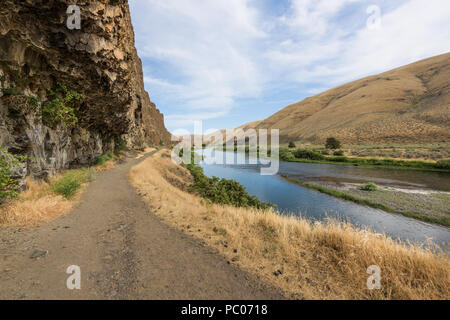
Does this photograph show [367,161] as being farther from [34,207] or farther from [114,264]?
[34,207]

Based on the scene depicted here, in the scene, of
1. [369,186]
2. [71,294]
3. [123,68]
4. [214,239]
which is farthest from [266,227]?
[369,186]

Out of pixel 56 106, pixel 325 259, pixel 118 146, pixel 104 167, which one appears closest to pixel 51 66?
pixel 56 106

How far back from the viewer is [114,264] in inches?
137

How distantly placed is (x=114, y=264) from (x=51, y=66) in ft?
29.8

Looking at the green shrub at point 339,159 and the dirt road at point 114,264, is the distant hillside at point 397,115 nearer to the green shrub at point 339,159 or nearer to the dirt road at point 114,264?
the green shrub at point 339,159

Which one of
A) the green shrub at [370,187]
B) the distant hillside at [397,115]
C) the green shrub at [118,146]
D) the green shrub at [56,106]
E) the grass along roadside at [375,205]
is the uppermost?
the distant hillside at [397,115]

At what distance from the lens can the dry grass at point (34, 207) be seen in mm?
4465

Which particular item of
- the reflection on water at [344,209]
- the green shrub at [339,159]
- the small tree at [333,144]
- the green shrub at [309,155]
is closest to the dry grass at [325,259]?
the reflection on water at [344,209]

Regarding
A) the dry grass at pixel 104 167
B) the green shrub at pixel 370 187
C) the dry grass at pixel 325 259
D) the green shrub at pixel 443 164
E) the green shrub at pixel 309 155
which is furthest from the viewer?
the green shrub at pixel 309 155

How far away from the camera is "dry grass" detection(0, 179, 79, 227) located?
4.46 metres

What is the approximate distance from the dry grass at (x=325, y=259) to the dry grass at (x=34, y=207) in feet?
11.7

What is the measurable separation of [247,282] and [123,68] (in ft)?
40.2
